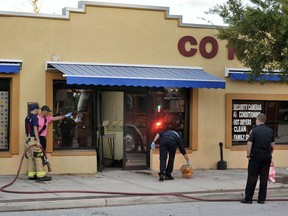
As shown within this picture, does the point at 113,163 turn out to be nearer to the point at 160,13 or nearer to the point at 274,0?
the point at 160,13

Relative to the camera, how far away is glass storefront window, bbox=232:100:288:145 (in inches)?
629

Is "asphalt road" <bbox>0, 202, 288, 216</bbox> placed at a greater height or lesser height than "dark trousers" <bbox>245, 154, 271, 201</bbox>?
lesser

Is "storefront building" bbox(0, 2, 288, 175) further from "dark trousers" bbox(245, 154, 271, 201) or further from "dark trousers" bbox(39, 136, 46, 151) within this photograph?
"dark trousers" bbox(245, 154, 271, 201)

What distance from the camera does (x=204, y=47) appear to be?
15.5m

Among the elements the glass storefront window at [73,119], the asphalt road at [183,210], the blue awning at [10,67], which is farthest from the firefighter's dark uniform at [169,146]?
the blue awning at [10,67]

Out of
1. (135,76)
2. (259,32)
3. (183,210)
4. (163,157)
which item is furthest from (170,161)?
(259,32)

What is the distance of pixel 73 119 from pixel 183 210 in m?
5.46

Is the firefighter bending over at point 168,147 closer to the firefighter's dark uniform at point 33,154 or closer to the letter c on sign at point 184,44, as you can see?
the firefighter's dark uniform at point 33,154

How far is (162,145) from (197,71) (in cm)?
304

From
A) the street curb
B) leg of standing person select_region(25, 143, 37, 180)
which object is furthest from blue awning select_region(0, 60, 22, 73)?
the street curb

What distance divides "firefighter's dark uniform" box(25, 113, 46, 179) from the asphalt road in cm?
299

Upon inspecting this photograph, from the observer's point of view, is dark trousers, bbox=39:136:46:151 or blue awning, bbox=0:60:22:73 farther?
dark trousers, bbox=39:136:46:151

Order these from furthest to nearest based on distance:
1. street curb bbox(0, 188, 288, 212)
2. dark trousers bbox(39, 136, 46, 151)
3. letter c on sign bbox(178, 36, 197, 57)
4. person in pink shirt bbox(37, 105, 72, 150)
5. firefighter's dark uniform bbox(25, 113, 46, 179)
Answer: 1. letter c on sign bbox(178, 36, 197, 57)
2. dark trousers bbox(39, 136, 46, 151)
3. person in pink shirt bbox(37, 105, 72, 150)
4. firefighter's dark uniform bbox(25, 113, 46, 179)
5. street curb bbox(0, 188, 288, 212)

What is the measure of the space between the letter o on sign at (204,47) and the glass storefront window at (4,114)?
5513 mm
